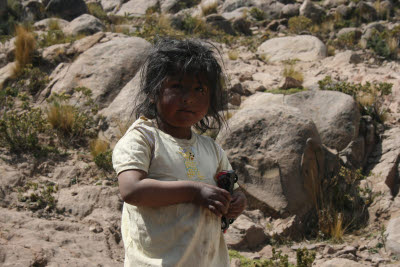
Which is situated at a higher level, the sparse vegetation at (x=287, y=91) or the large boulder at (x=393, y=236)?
the sparse vegetation at (x=287, y=91)

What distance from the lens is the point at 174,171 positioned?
1722 millimetres

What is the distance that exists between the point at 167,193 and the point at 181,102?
1.42 ft

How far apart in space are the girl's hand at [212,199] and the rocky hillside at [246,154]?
1.33 metres

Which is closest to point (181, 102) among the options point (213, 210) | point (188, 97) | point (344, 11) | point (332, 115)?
point (188, 97)

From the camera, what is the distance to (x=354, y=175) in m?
5.11

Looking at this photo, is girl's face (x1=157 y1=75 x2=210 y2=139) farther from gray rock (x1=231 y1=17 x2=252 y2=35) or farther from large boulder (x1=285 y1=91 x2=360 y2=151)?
gray rock (x1=231 y1=17 x2=252 y2=35)

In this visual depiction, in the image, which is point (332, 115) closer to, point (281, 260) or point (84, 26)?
point (281, 260)

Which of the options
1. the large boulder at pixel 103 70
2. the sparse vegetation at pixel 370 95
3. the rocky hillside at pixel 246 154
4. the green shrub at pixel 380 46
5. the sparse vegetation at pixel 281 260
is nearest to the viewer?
the sparse vegetation at pixel 281 260

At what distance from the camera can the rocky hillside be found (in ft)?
12.6

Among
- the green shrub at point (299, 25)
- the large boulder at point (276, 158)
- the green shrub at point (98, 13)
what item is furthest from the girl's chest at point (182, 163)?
the green shrub at point (98, 13)

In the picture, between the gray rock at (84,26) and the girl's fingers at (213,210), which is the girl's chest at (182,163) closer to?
the girl's fingers at (213,210)

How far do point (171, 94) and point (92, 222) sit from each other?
252cm

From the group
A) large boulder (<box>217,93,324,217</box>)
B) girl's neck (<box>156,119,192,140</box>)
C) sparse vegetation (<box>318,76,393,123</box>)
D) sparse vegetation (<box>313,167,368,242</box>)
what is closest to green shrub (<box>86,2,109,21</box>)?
sparse vegetation (<box>318,76,393,123</box>)

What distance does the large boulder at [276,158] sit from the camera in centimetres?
484
